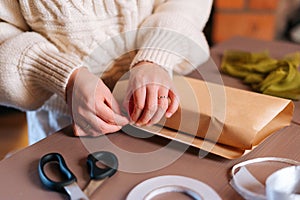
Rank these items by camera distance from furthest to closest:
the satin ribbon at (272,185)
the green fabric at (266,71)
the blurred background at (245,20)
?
the blurred background at (245,20)
the green fabric at (266,71)
the satin ribbon at (272,185)

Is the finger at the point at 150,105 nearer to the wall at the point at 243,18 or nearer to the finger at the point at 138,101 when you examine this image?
the finger at the point at 138,101

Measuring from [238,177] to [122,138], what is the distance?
0.53 feet

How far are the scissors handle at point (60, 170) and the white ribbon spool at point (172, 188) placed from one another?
0.07 meters

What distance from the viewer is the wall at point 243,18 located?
166cm

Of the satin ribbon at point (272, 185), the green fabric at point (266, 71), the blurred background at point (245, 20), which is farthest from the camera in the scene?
the blurred background at point (245, 20)

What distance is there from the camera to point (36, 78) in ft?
1.81

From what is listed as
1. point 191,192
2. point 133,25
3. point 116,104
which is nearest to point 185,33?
point 133,25

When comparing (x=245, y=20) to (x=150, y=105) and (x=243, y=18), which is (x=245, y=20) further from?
(x=150, y=105)

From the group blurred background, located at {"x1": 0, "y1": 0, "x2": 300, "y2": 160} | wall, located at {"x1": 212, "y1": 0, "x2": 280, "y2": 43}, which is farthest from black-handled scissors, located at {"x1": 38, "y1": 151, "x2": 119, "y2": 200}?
wall, located at {"x1": 212, "y1": 0, "x2": 280, "y2": 43}

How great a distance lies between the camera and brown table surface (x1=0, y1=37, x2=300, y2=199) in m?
0.41

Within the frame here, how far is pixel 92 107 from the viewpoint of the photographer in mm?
485

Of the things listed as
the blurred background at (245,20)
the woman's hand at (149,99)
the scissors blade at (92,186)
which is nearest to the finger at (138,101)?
the woman's hand at (149,99)

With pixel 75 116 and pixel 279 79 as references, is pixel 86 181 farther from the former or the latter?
pixel 279 79

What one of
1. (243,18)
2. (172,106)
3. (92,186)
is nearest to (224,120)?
(172,106)
